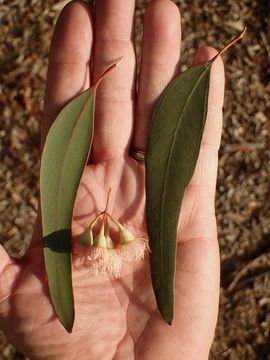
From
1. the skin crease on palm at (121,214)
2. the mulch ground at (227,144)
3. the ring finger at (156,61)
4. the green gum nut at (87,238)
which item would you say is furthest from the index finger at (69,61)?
the mulch ground at (227,144)

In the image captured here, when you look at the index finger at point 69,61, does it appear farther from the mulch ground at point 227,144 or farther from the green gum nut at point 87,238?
the mulch ground at point 227,144

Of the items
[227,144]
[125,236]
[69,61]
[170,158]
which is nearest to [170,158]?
[170,158]

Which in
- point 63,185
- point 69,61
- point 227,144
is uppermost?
point 69,61

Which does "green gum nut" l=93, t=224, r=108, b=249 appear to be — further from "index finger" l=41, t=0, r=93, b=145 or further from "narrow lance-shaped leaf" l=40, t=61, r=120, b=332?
"index finger" l=41, t=0, r=93, b=145

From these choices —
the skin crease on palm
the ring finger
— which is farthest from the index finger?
the ring finger

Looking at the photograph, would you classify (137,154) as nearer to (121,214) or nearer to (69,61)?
A: (121,214)

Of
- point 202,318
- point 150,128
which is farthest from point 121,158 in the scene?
point 202,318

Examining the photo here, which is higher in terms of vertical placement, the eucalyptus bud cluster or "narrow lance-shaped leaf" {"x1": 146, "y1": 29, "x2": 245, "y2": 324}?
"narrow lance-shaped leaf" {"x1": 146, "y1": 29, "x2": 245, "y2": 324}
